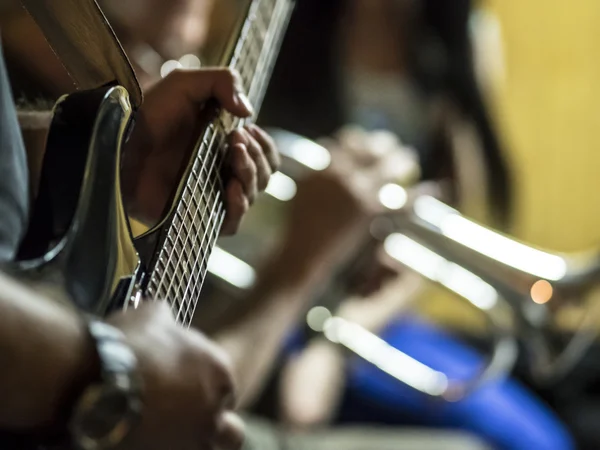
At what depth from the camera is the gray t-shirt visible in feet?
1.06

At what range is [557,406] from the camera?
1.44 meters

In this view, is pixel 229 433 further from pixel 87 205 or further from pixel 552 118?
pixel 552 118

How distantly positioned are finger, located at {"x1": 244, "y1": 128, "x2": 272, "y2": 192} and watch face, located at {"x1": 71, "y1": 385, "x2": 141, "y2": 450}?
0.18 metres

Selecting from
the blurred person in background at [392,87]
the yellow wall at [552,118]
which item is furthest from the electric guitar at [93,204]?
the yellow wall at [552,118]

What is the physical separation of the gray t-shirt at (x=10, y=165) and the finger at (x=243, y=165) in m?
0.11

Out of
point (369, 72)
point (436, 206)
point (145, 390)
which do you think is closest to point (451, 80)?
point (369, 72)

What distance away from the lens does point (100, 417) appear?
25 cm

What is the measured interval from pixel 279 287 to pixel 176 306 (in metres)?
0.43

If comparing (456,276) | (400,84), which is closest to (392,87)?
(400,84)

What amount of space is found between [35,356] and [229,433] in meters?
0.11

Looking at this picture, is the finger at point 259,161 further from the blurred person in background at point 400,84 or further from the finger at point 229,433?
the blurred person in background at point 400,84

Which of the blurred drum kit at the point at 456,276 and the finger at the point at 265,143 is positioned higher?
the finger at the point at 265,143

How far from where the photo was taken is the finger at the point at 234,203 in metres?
0.40

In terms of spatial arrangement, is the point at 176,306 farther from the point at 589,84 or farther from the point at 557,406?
the point at 589,84
